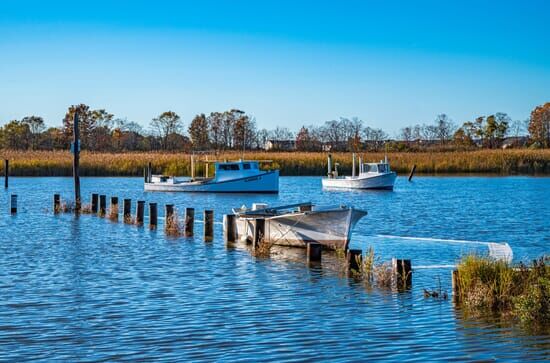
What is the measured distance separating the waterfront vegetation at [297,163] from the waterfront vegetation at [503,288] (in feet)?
192

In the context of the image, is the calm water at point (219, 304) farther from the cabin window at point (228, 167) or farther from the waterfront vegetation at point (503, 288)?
the cabin window at point (228, 167)

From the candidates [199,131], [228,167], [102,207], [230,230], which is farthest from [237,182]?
[199,131]

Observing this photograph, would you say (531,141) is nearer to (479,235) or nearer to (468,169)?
(468,169)

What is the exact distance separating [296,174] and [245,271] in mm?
57796

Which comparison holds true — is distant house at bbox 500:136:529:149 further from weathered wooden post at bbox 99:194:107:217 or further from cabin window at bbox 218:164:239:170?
weathered wooden post at bbox 99:194:107:217

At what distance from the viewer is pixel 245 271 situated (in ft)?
62.8

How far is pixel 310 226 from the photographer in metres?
22.3

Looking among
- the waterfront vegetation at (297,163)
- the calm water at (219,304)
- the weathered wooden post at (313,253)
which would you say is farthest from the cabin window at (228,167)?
the weathered wooden post at (313,253)

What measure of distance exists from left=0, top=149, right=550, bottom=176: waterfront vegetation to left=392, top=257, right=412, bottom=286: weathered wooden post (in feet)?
185

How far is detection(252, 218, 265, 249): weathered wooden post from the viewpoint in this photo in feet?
75.0

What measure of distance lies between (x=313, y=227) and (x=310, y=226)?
0.09 m

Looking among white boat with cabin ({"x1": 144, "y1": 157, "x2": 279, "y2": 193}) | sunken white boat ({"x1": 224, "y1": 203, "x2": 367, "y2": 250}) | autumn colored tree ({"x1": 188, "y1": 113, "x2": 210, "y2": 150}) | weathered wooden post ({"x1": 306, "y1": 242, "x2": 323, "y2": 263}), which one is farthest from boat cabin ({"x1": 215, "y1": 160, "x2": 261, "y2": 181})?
autumn colored tree ({"x1": 188, "y1": 113, "x2": 210, "y2": 150})

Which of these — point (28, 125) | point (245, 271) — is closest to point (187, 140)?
point (28, 125)

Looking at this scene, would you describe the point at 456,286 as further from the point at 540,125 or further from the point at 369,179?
the point at 540,125
